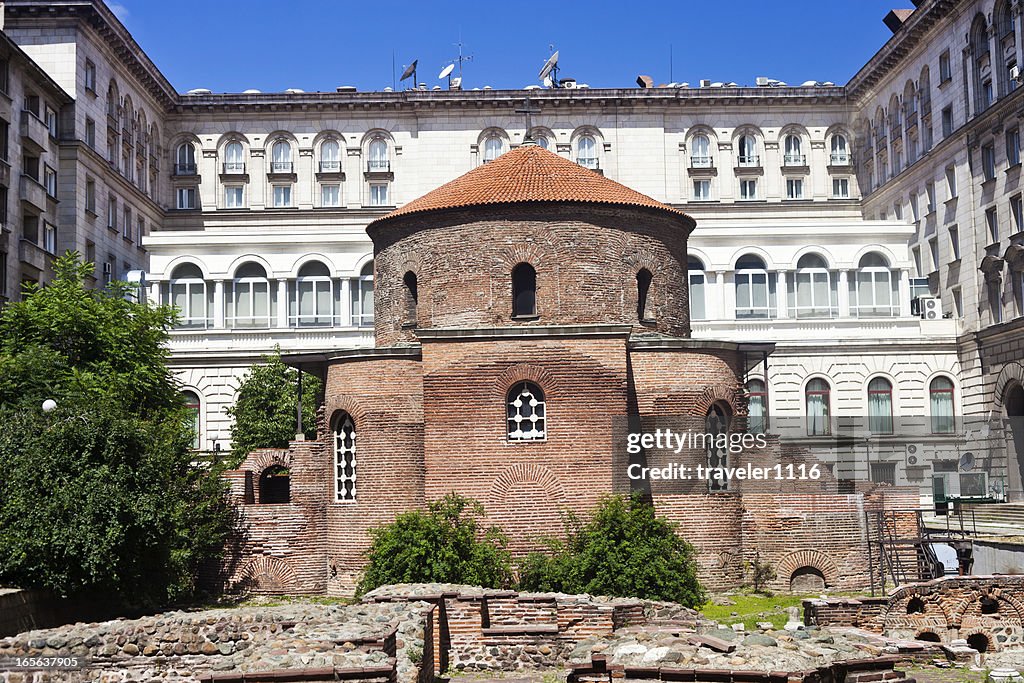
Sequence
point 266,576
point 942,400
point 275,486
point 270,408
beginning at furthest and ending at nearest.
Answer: point 942,400 → point 270,408 → point 275,486 → point 266,576

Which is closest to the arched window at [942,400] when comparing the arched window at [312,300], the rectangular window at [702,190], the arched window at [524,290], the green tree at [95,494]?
the rectangular window at [702,190]

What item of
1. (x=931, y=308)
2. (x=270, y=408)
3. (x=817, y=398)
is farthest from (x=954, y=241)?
(x=270, y=408)

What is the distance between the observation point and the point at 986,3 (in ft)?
160

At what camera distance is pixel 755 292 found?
53.7 metres

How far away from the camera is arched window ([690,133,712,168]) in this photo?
215 ft

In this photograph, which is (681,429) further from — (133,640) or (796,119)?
(796,119)

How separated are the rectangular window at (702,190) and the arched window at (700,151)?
90 cm

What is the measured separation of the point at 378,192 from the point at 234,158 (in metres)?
8.13

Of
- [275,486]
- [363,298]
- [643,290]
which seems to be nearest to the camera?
[643,290]

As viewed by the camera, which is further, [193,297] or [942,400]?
[193,297]

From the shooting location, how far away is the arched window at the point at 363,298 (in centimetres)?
5366

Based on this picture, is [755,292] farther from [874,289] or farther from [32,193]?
[32,193]

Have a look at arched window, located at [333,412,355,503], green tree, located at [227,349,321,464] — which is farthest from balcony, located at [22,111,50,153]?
arched window, located at [333,412,355,503]

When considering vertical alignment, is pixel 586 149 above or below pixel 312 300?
above
